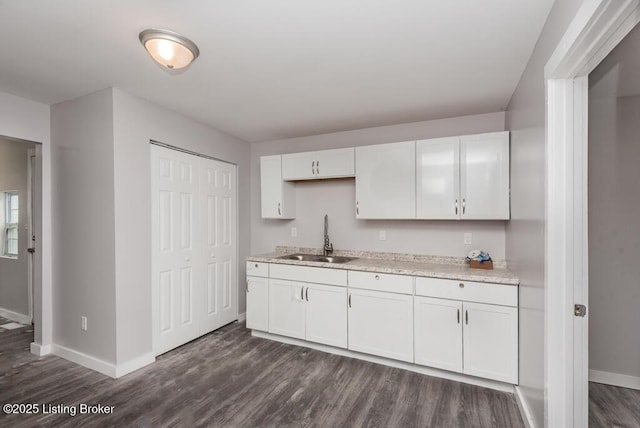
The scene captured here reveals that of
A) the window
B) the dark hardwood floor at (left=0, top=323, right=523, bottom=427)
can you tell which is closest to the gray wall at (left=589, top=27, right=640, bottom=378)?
the dark hardwood floor at (left=0, top=323, right=523, bottom=427)

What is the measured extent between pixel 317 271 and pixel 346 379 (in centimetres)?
99

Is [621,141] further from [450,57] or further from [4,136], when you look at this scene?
[4,136]

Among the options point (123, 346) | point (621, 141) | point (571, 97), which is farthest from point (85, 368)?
point (621, 141)

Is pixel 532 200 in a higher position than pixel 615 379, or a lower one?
higher

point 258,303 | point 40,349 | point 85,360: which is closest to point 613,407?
point 258,303

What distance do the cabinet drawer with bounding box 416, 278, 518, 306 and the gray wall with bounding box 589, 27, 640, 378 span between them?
74 centimetres

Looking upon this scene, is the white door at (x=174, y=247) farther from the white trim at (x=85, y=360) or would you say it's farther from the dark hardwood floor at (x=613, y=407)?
the dark hardwood floor at (x=613, y=407)

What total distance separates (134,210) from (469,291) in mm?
2873

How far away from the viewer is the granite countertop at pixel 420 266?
244cm

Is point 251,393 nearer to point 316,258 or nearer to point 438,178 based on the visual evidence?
point 316,258

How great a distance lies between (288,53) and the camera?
6.44ft

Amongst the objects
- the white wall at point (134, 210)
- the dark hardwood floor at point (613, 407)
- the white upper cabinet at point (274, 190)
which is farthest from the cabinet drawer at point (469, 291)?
the white wall at point (134, 210)

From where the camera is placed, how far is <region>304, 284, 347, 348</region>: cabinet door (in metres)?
2.98

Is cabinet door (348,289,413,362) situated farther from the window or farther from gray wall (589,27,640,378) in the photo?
the window
